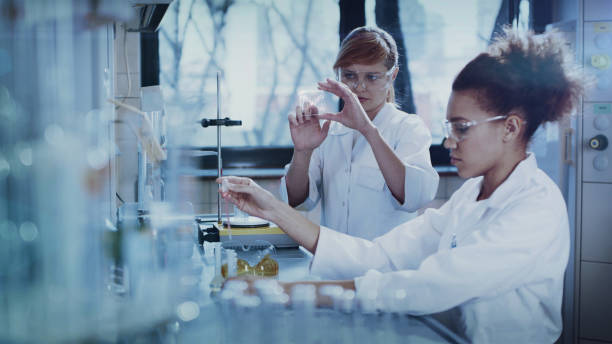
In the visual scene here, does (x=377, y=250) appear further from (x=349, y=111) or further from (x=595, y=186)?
(x=595, y=186)

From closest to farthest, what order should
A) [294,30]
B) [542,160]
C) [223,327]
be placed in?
1. [223,327]
2. [542,160]
3. [294,30]

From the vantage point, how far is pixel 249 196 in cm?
137

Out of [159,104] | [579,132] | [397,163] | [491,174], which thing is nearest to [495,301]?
[491,174]

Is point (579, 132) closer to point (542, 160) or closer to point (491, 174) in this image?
point (542, 160)

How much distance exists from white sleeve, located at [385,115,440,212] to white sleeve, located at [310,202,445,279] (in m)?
0.24

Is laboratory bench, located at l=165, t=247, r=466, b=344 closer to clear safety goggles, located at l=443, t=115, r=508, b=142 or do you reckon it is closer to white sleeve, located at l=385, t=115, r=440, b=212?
clear safety goggles, located at l=443, t=115, r=508, b=142

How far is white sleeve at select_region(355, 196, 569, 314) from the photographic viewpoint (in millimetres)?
1052

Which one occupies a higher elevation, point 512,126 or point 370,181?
point 512,126

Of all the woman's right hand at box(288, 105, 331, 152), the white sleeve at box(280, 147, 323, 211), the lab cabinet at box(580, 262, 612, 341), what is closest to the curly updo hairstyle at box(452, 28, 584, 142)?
the woman's right hand at box(288, 105, 331, 152)

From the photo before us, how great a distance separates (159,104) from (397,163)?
0.79 metres

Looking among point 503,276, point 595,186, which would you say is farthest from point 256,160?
point 503,276

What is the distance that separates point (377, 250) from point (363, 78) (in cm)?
67

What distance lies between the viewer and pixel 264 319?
90 cm

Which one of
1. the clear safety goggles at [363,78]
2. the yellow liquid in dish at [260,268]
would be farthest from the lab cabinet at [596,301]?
the yellow liquid in dish at [260,268]
